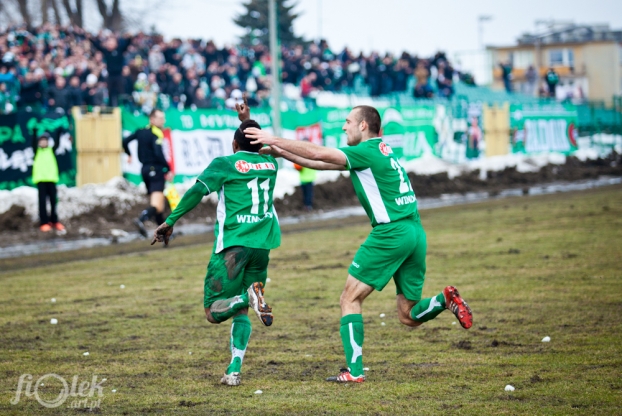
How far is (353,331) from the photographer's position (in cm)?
613

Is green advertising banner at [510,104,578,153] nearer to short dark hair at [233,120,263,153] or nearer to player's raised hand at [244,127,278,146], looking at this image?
short dark hair at [233,120,263,153]

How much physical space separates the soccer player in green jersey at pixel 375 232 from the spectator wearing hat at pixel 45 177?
11987 millimetres

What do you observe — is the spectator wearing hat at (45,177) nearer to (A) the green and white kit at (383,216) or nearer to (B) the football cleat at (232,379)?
(B) the football cleat at (232,379)

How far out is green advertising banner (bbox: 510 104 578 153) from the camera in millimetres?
34812

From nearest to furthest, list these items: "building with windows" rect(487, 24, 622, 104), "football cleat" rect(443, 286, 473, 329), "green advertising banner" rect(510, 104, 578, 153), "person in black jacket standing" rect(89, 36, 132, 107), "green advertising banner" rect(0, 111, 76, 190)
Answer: "football cleat" rect(443, 286, 473, 329)
"green advertising banner" rect(0, 111, 76, 190)
"person in black jacket standing" rect(89, 36, 132, 107)
"green advertising banner" rect(510, 104, 578, 153)
"building with windows" rect(487, 24, 622, 104)

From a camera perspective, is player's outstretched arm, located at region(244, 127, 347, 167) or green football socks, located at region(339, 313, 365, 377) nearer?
player's outstretched arm, located at region(244, 127, 347, 167)

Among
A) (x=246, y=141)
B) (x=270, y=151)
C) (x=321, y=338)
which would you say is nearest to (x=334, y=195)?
(x=321, y=338)

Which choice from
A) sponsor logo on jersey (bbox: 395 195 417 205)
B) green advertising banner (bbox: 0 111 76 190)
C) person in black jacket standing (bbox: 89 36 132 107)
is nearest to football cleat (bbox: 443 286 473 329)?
sponsor logo on jersey (bbox: 395 195 417 205)

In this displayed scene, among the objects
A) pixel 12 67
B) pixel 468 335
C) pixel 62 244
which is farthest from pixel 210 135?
pixel 468 335

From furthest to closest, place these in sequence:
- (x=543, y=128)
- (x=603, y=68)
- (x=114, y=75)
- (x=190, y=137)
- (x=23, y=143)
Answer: (x=603, y=68) < (x=543, y=128) < (x=114, y=75) < (x=190, y=137) < (x=23, y=143)

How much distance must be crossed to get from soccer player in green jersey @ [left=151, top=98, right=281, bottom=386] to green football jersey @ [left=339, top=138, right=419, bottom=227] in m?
0.73

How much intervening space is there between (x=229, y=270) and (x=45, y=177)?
39.2ft

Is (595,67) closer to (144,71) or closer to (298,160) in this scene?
(144,71)

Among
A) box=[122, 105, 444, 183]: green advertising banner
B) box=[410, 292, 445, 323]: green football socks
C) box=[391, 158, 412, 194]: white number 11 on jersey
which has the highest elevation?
box=[122, 105, 444, 183]: green advertising banner
